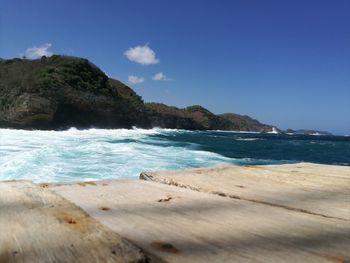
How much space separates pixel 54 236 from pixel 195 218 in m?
0.35

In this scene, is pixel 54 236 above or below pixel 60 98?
below

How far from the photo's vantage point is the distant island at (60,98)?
39.7 meters

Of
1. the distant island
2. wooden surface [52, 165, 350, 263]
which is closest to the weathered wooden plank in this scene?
wooden surface [52, 165, 350, 263]

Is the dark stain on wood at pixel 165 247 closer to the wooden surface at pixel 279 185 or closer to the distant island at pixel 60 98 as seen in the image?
the wooden surface at pixel 279 185

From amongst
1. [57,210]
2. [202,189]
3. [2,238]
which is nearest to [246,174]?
[202,189]

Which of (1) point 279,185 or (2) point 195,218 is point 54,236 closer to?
(2) point 195,218

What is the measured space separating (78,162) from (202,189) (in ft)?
25.1

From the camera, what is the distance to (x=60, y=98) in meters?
47.0

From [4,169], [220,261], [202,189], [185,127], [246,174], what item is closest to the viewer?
[220,261]

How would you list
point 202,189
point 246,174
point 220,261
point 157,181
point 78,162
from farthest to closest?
point 78,162 < point 246,174 < point 157,181 < point 202,189 < point 220,261

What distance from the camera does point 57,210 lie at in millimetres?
914

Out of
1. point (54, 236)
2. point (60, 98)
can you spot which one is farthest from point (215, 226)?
point (60, 98)

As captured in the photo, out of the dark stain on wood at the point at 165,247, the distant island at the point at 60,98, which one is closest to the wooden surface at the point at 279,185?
the dark stain on wood at the point at 165,247

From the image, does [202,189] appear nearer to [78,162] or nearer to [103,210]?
[103,210]
